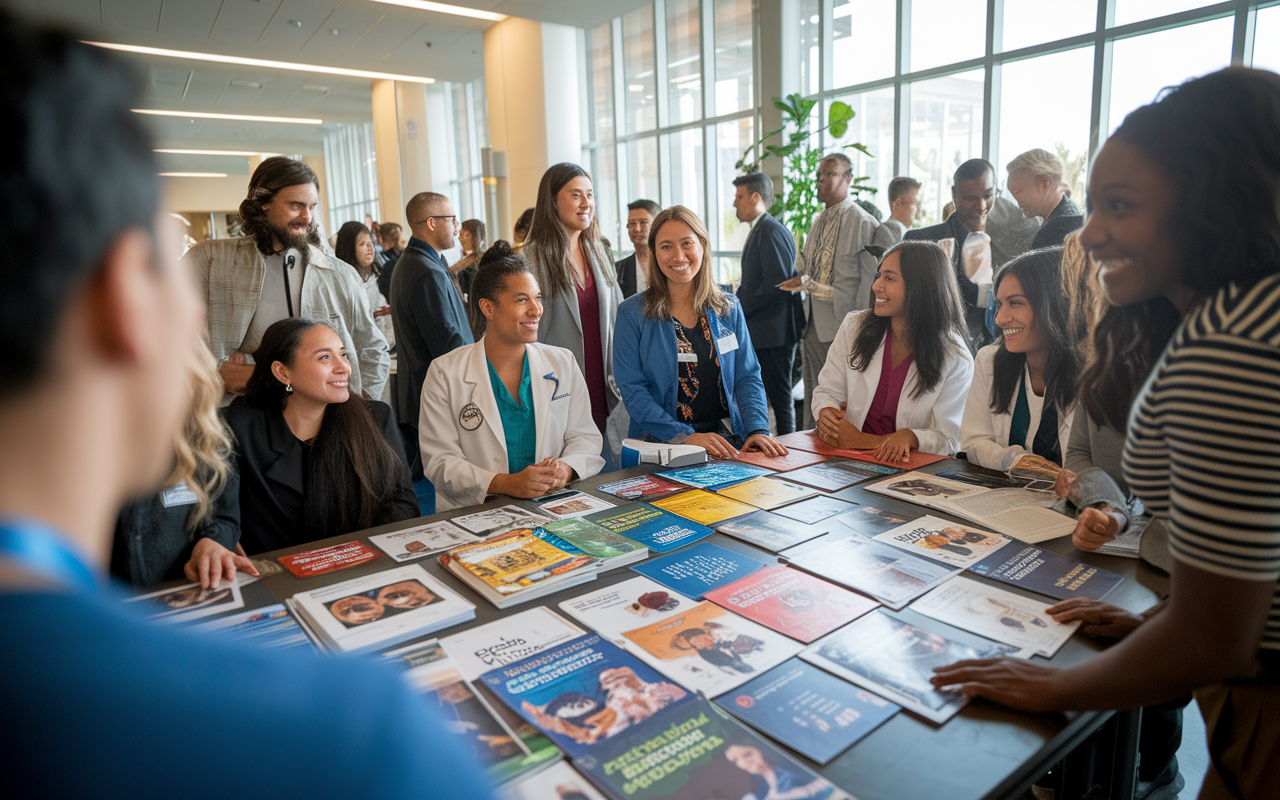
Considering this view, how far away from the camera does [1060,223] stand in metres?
3.59

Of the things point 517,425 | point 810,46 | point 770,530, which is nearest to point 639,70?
point 810,46

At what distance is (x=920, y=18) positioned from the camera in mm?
6125

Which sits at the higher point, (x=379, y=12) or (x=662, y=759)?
(x=379, y=12)

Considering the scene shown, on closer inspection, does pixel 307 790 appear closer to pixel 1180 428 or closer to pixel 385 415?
pixel 1180 428

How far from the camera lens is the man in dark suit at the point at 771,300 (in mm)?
4523

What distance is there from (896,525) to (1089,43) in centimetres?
499

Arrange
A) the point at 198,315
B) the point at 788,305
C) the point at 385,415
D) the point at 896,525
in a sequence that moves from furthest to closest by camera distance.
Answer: the point at 788,305
the point at 385,415
the point at 896,525
the point at 198,315

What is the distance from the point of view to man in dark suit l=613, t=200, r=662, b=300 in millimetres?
4648

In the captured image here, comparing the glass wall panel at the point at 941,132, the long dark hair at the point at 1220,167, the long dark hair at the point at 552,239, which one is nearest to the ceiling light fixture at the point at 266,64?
the glass wall panel at the point at 941,132

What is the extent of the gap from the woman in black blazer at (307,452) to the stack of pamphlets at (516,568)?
0.59 meters

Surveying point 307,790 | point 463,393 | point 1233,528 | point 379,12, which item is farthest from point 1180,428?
point 379,12

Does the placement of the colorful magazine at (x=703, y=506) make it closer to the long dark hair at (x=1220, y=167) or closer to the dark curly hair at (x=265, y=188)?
the long dark hair at (x=1220, y=167)

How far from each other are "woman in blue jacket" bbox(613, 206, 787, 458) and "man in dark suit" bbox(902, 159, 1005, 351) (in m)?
1.82

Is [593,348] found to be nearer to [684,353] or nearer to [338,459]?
[684,353]
